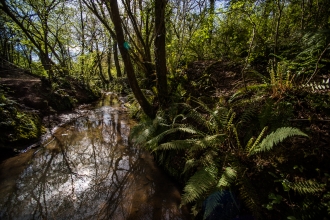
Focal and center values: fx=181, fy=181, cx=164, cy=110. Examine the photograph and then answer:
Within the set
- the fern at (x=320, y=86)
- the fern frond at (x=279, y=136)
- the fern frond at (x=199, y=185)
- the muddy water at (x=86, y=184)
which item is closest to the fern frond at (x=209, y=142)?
the fern frond at (x=199, y=185)

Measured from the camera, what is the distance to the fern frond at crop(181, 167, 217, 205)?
1.84m

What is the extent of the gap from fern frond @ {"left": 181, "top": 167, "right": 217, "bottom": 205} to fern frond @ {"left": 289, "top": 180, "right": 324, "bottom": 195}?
0.74 metres

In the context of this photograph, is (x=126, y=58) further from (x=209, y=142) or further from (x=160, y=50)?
(x=209, y=142)

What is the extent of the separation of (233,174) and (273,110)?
1.21 meters

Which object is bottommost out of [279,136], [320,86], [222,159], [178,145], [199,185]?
[199,185]

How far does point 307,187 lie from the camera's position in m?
1.65

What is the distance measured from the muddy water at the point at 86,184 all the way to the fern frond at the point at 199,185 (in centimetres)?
73

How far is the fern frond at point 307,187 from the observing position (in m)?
1.61

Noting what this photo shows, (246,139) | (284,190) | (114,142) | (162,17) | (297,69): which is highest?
(162,17)

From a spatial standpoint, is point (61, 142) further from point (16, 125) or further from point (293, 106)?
point (293, 106)

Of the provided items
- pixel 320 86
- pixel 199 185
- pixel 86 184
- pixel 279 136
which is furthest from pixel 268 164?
pixel 86 184

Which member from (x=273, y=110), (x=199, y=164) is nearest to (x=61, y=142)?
(x=199, y=164)

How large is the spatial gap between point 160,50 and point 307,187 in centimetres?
333

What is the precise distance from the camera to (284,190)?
1773 mm
